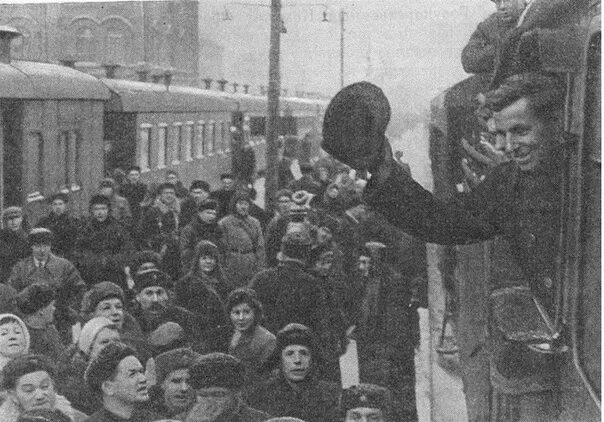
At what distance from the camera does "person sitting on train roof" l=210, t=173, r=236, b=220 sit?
12.2 ft

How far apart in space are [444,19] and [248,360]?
1412 millimetres

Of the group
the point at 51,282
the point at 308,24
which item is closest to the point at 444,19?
the point at 308,24

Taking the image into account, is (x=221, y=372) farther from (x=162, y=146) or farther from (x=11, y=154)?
(x=11, y=154)

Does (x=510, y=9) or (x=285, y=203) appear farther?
(x=285, y=203)

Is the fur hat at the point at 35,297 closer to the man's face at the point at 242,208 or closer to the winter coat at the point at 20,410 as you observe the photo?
the winter coat at the point at 20,410

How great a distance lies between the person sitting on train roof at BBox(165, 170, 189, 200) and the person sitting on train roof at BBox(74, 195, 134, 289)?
27 centimetres

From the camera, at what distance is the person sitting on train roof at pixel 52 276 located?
12.1ft

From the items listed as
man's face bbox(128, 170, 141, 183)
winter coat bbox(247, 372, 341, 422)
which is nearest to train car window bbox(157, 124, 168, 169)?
man's face bbox(128, 170, 141, 183)

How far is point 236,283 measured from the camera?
3.54 meters

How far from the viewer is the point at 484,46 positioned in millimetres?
2955

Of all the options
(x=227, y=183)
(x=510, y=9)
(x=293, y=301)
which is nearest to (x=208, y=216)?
Answer: (x=227, y=183)

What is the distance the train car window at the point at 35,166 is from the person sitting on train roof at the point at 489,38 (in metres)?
1.82

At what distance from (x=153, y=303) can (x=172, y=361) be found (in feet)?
0.89

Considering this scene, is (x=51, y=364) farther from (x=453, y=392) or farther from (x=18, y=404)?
(x=453, y=392)
